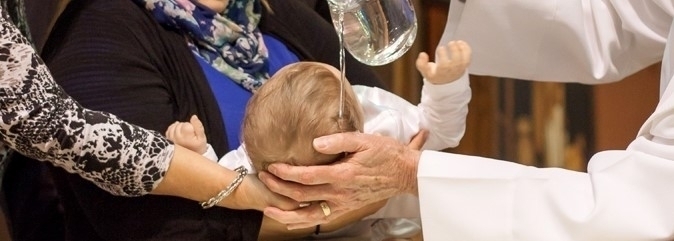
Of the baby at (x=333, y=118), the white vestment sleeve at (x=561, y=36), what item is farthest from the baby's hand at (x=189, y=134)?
the white vestment sleeve at (x=561, y=36)

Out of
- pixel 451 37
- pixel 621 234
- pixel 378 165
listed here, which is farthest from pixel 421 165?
pixel 451 37

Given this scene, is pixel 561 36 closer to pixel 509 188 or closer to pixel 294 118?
→ pixel 509 188

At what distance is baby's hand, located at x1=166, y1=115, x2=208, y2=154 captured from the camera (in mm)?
1373

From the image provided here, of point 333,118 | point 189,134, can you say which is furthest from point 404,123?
point 189,134

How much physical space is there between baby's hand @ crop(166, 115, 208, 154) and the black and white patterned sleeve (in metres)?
0.07

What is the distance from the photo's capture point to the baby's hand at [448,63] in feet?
4.75

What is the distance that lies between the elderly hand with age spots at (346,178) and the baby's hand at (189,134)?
0.10 metres

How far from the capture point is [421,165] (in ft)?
4.40

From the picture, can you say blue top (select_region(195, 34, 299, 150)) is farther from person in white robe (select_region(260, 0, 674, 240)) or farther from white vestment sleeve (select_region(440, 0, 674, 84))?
white vestment sleeve (select_region(440, 0, 674, 84))

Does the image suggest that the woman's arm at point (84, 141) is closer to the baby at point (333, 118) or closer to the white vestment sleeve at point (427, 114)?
the baby at point (333, 118)

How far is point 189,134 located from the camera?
138 cm

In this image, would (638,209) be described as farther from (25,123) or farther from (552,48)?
(25,123)

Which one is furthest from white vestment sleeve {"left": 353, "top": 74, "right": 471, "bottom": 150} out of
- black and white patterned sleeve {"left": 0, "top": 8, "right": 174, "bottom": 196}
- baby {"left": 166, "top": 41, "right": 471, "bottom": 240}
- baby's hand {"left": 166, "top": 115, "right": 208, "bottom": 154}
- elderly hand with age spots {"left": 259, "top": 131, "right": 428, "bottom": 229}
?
black and white patterned sleeve {"left": 0, "top": 8, "right": 174, "bottom": 196}

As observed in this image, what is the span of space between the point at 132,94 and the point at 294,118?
Answer: 0.25 m
